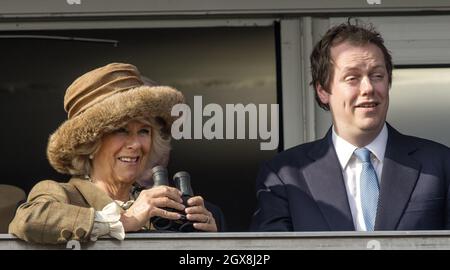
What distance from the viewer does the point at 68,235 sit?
16.9 ft

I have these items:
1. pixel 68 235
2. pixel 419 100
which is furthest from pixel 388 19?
pixel 68 235

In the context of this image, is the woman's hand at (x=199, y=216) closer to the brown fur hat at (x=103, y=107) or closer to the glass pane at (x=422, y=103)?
the brown fur hat at (x=103, y=107)

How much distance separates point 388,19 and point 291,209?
114 centimetres

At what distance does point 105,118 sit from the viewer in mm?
5582

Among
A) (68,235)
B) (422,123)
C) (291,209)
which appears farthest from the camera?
(422,123)

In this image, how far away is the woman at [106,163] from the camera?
17.0ft

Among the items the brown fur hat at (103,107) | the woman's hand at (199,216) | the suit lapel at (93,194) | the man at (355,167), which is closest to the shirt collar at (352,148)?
the man at (355,167)

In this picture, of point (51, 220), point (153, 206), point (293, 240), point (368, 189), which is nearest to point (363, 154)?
point (368, 189)

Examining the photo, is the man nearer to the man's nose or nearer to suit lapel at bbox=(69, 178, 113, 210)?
the man's nose

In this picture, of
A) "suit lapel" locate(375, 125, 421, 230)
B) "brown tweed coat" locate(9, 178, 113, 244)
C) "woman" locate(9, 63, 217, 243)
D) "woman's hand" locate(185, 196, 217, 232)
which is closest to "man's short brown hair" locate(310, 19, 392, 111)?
"suit lapel" locate(375, 125, 421, 230)

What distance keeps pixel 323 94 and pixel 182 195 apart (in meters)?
0.86

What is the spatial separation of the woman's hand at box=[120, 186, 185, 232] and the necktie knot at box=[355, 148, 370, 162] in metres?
0.86

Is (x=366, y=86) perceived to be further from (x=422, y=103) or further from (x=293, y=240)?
(x=293, y=240)
